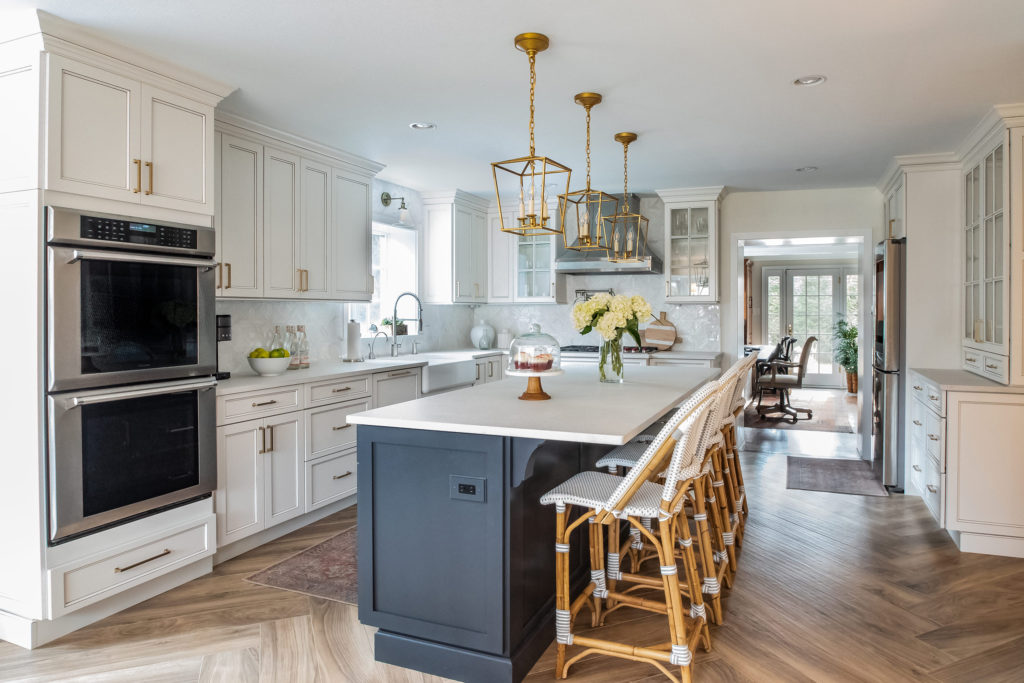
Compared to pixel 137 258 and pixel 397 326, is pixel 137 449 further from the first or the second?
pixel 397 326

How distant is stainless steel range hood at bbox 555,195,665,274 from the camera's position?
19.5 feet

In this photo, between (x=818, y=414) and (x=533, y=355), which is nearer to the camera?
(x=533, y=355)

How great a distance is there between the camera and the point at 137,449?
2805mm

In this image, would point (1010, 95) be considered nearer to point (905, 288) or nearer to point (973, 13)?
point (973, 13)

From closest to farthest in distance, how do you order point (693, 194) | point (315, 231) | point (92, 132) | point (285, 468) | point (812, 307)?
point (92, 132) → point (285, 468) → point (315, 231) → point (693, 194) → point (812, 307)

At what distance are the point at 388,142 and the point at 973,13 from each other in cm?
302

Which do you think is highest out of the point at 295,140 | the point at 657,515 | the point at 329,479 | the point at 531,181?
the point at 295,140

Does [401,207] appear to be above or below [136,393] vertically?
above

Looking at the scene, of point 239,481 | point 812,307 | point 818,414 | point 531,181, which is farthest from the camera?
point 812,307

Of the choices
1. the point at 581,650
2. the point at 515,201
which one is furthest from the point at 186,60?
the point at 515,201

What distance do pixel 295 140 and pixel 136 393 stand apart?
75.0 inches

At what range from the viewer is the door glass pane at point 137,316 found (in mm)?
2609

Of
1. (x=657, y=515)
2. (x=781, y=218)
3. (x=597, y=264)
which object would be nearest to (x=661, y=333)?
(x=597, y=264)

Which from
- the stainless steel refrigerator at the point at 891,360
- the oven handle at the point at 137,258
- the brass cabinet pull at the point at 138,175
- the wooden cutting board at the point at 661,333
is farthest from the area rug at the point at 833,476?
the brass cabinet pull at the point at 138,175
